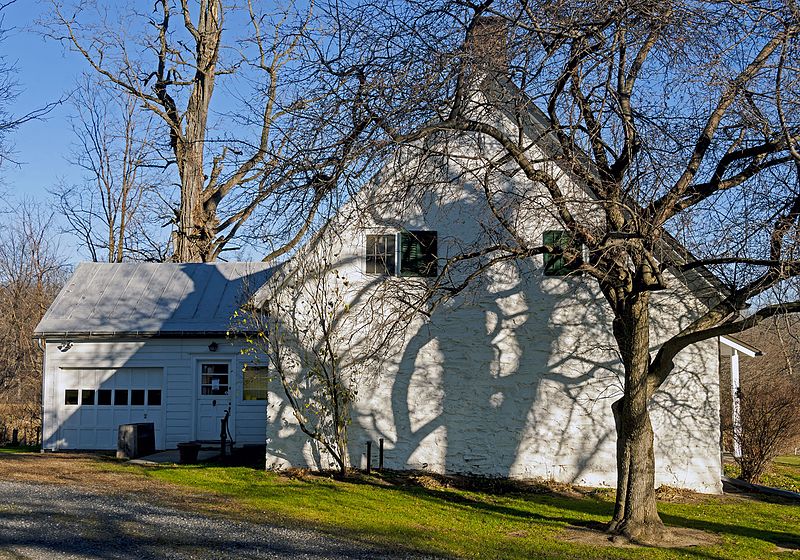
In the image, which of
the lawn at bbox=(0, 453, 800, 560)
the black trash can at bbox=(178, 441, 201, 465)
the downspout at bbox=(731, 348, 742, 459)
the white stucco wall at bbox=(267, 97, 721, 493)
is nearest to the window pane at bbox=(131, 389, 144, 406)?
the lawn at bbox=(0, 453, 800, 560)

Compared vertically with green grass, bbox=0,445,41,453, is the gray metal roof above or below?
above

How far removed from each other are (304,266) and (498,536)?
6.39 metres

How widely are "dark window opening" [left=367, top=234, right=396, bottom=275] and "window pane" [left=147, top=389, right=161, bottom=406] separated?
7.37 meters

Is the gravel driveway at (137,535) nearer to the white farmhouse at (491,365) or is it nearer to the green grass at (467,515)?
the green grass at (467,515)

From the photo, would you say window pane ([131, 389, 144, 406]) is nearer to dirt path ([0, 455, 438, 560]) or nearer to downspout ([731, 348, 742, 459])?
dirt path ([0, 455, 438, 560])

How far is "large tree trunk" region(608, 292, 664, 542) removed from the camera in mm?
11047

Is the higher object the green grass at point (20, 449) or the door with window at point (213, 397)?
the door with window at point (213, 397)

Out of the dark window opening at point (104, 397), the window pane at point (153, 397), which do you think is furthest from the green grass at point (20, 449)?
the window pane at point (153, 397)

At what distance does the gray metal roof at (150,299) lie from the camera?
20125mm

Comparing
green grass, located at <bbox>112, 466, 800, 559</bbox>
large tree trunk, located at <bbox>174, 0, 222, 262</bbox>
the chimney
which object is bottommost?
green grass, located at <bbox>112, 466, 800, 559</bbox>

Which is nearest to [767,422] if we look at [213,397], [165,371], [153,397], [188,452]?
[188,452]

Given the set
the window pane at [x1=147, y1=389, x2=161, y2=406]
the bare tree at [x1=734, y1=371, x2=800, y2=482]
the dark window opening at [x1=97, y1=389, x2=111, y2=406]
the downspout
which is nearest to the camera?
the bare tree at [x1=734, y1=371, x2=800, y2=482]

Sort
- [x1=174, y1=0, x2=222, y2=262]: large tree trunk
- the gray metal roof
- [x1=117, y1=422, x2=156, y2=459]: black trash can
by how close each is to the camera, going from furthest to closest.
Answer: [x1=174, y1=0, x2=222, y2=262]: large tree trunk < the gray metal roof < [x1=117, y1=422, x2=156, y2=459]: black trash can

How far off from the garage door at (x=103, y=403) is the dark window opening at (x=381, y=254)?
7.27 m
